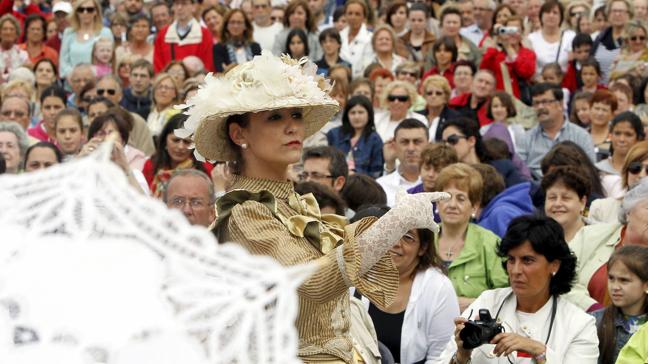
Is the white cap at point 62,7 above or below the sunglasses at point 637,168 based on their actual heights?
above

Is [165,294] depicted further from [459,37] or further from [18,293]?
[459,37]

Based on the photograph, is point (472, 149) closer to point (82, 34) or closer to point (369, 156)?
point (369, 156)

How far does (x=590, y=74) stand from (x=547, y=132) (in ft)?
7.25

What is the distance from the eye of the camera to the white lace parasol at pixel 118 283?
1.59 meters

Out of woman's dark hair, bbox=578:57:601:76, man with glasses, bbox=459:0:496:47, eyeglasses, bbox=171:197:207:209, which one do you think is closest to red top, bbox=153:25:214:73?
man with glasses, bbox=459:0:496:47

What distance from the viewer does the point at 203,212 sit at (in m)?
6.45

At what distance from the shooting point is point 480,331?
5.00m

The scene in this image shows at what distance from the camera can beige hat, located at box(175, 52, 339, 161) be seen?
3.91 metres

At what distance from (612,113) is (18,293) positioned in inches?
375

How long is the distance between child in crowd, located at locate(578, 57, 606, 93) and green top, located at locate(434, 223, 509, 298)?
5970 millimetres

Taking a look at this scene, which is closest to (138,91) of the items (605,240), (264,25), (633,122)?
(264,25)

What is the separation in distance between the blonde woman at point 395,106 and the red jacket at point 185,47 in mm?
3061

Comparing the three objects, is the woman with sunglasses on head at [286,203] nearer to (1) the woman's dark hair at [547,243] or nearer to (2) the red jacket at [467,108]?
(1) the woman's dark hair at [547,243]

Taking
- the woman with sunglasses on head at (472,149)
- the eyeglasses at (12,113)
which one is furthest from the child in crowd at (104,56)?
the woman with sunglasses on head at (472,149)
